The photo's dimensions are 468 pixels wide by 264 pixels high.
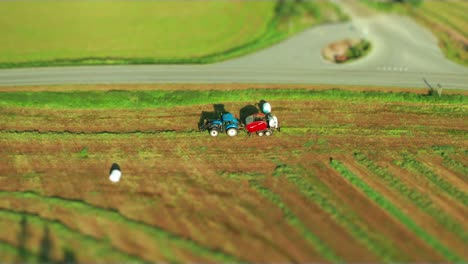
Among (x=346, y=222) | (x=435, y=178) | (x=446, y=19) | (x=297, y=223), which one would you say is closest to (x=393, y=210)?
(x=346, y=222)

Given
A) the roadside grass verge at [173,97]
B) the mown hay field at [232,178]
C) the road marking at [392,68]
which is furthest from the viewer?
the road marking at [392,68]

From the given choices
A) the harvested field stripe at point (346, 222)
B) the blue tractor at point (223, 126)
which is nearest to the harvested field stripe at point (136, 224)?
the harvested field stripe at point (346, 222)

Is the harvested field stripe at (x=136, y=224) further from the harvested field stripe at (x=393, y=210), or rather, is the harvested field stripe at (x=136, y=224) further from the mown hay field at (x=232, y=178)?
the harvested field stripe at (x=393, y=210)

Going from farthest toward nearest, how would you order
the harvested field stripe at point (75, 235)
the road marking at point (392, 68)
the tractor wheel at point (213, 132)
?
the road marking at point (392, 68) → the tractor wheel at point (213, 132) → the harvested field stripe at point (75, 235)

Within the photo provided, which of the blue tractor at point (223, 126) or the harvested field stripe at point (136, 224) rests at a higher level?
the blue tractor at point (223, 126)

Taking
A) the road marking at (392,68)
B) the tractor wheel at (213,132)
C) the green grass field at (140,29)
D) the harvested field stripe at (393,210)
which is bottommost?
the harvested field stripe at (393,210)

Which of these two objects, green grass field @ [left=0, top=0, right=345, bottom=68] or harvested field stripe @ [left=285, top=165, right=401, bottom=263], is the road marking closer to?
green grass field @ [left=0, top=0, right=345, bottom=68]

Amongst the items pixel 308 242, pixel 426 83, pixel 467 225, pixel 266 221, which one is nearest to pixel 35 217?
pixel 266 221

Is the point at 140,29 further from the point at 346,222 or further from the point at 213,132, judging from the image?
the point at 346,222
